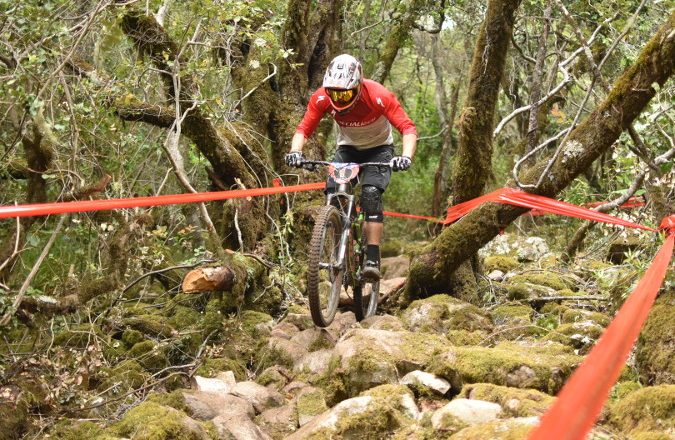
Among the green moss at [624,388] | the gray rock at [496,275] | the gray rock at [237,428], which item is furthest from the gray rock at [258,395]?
the gray rock at [496,275]

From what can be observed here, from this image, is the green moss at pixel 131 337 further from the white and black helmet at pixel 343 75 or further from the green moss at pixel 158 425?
the white and black helmet at pixel 343 75

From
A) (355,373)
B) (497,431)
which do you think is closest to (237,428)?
(355,373)

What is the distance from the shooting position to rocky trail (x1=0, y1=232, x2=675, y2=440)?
3.63m

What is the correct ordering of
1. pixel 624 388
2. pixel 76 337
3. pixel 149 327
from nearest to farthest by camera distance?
pixel 624 388 → pixel 76 337 → pixel 149 327

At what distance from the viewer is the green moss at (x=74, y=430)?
3.86m

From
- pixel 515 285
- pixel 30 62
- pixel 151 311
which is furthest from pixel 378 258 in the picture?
pixel 30 62

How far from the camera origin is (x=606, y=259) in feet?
29.1

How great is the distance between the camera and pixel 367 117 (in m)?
6.51

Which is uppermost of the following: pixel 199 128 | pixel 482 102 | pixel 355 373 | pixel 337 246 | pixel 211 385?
pixel 482 102

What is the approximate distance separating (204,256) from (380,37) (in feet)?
25.9

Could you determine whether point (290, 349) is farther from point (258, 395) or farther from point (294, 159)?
point (294, 159)

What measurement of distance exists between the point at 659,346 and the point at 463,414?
1429 millimetres

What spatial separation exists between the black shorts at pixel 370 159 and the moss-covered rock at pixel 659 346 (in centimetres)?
258

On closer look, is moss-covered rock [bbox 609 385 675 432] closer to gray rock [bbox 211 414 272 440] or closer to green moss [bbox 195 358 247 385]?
gray rock [bbox 211 414 272 440]
